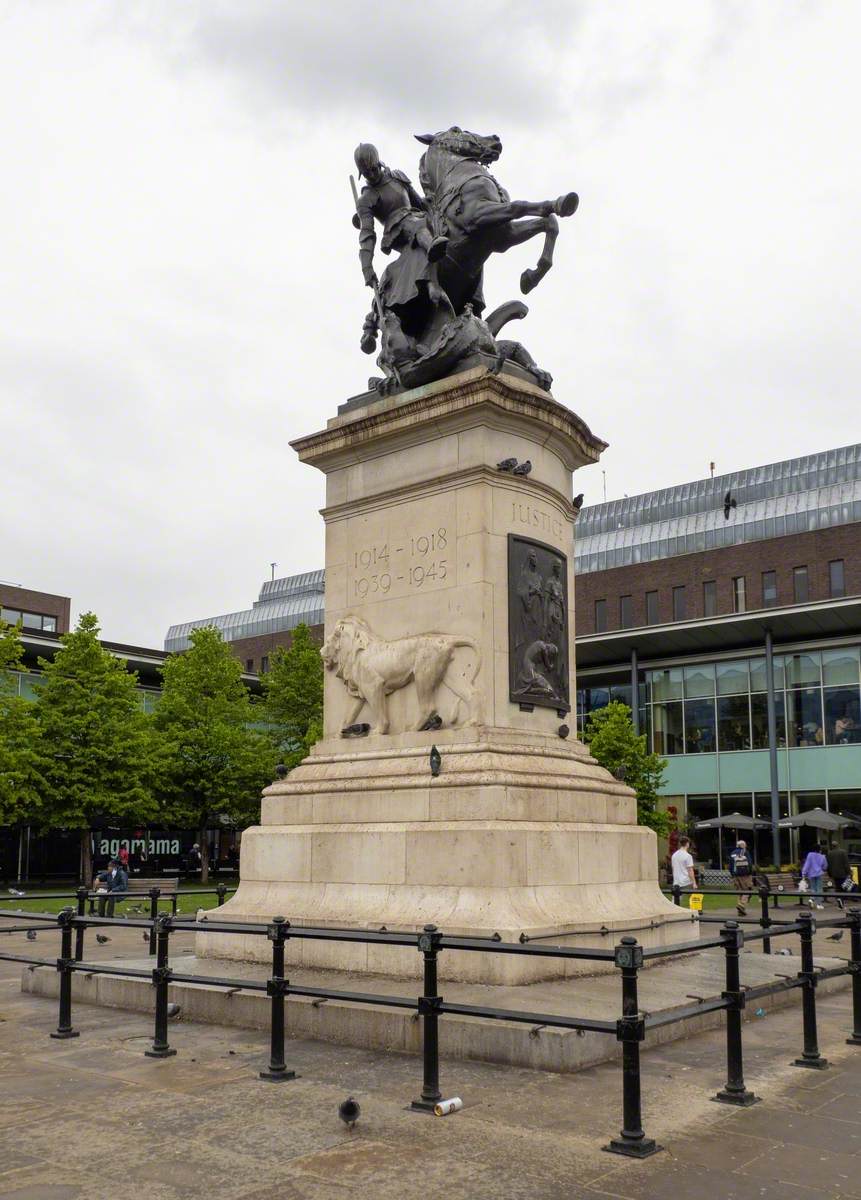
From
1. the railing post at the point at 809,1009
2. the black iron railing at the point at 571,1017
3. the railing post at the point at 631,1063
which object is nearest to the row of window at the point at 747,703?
the black iron railing at the point at 571,1017

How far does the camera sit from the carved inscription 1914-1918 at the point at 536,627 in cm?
1231

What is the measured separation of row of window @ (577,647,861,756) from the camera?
5266cm

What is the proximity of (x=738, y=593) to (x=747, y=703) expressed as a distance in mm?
9723

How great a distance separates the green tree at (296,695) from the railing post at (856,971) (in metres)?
43.4

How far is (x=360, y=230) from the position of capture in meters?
15.2

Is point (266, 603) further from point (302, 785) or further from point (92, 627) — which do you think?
point (302, 785)

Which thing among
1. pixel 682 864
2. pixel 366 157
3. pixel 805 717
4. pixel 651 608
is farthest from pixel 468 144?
pixel 651 608

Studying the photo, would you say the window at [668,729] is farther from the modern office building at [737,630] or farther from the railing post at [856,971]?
the railing post at [856,971]

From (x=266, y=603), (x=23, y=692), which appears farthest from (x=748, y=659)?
(x=266, y=603)

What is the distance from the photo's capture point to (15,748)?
43.0 metres

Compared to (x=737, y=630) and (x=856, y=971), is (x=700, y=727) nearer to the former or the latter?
(x=737, y=630)

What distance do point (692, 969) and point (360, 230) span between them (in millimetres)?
10135

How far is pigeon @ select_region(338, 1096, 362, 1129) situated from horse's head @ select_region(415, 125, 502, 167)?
11.7 metres

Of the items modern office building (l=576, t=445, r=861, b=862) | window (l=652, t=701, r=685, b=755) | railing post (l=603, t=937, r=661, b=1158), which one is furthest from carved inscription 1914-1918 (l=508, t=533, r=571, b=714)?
window (l=652, t=701, r=685, b=755)
